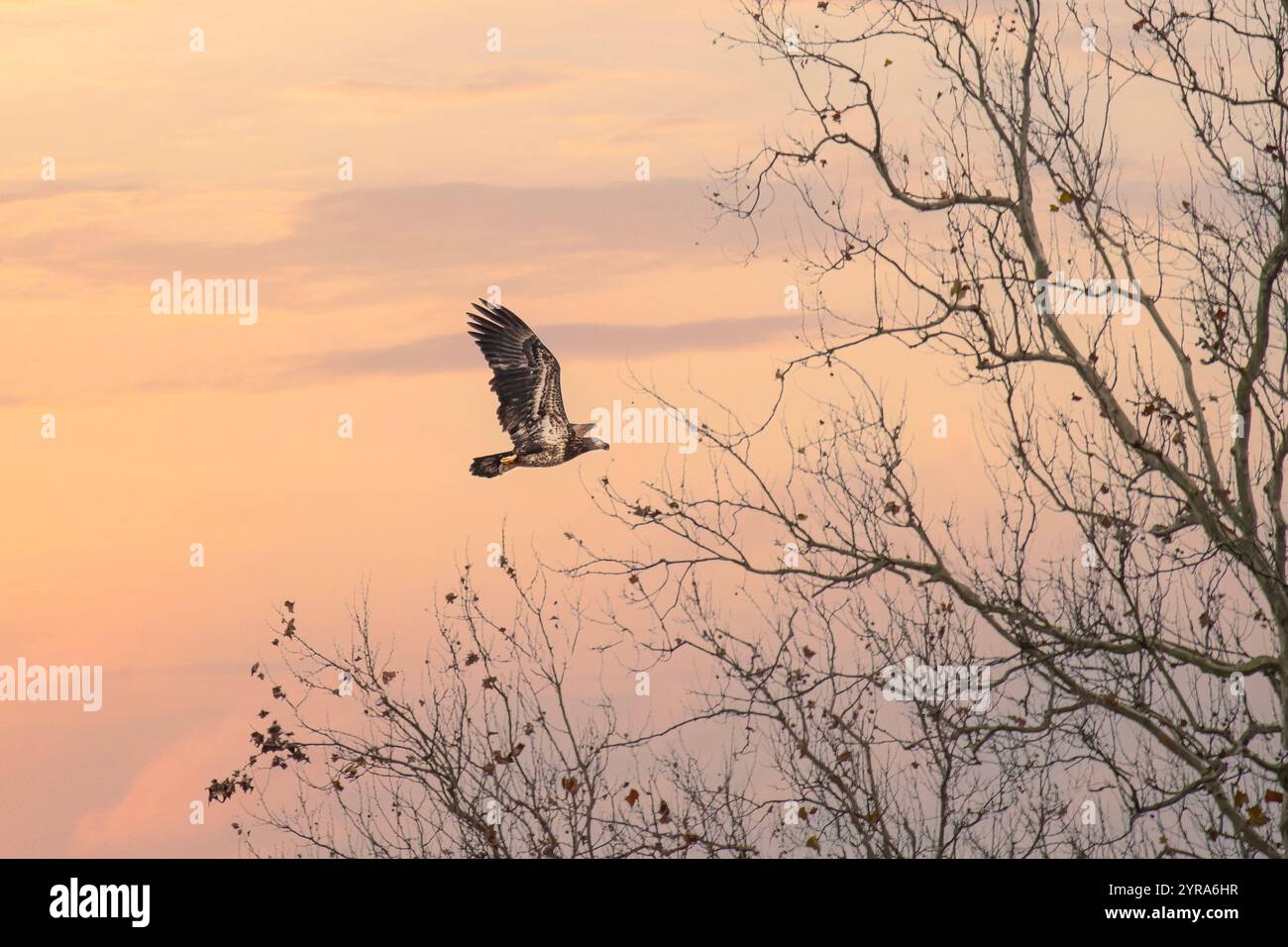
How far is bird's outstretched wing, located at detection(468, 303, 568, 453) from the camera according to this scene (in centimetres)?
1334

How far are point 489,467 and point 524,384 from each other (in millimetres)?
798

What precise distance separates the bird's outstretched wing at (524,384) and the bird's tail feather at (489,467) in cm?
20

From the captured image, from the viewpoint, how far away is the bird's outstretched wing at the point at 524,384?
1334 cm

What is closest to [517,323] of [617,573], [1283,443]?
[617,573]

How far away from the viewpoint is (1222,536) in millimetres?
13844

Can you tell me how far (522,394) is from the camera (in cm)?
1338

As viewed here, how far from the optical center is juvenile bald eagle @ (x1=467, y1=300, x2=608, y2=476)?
13.3 m

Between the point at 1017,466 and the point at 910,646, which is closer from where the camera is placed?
the point at 1017,466

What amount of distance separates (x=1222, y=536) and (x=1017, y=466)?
2079mm

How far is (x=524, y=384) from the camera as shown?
1340cm

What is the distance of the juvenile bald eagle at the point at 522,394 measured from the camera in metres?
13.3

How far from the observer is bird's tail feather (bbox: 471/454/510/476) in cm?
1328

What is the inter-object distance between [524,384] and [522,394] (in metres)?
0.09
